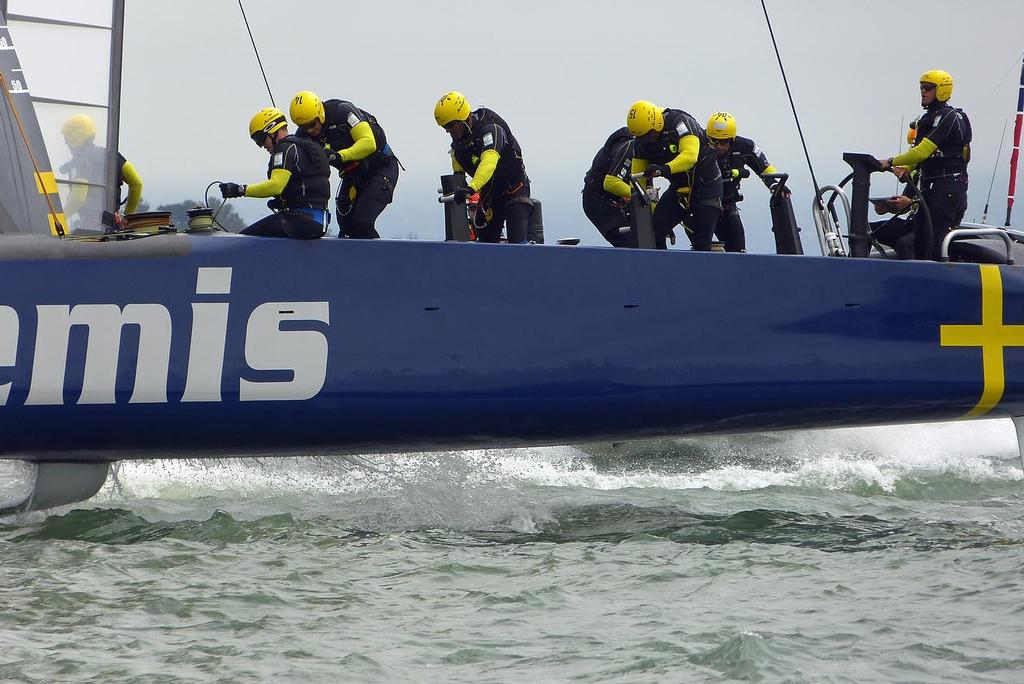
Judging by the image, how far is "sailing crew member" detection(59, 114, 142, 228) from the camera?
6.43 m

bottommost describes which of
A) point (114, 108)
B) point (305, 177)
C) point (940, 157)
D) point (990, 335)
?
point (990, 335)

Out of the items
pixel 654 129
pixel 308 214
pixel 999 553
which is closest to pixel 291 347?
pixel 308 214

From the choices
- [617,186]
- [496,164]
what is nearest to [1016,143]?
[617,186]

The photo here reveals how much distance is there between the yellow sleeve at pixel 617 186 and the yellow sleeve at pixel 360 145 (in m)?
1.40

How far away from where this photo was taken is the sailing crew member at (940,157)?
7336 mm

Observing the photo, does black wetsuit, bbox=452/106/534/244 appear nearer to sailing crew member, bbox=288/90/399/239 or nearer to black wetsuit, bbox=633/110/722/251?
sailing crew member, bbox=288/90/399/239

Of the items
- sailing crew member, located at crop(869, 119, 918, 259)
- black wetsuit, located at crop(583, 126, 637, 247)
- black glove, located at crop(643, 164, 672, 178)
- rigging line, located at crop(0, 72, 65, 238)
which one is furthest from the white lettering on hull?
sailing crew member, located at crop(869, 119, 918, 259)

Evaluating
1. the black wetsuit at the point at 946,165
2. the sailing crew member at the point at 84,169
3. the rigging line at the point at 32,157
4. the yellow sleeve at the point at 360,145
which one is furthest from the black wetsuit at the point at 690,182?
the rigging line at the point at 32,157

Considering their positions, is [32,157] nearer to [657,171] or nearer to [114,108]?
[114,108]

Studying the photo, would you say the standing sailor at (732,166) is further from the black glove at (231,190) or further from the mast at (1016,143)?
the black glove at (231,190)

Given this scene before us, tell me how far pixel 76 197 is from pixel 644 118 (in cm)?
295

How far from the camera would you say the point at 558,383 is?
596cm

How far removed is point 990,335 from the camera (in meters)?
6.29

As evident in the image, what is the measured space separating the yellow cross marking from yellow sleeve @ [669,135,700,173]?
1.64 meters
